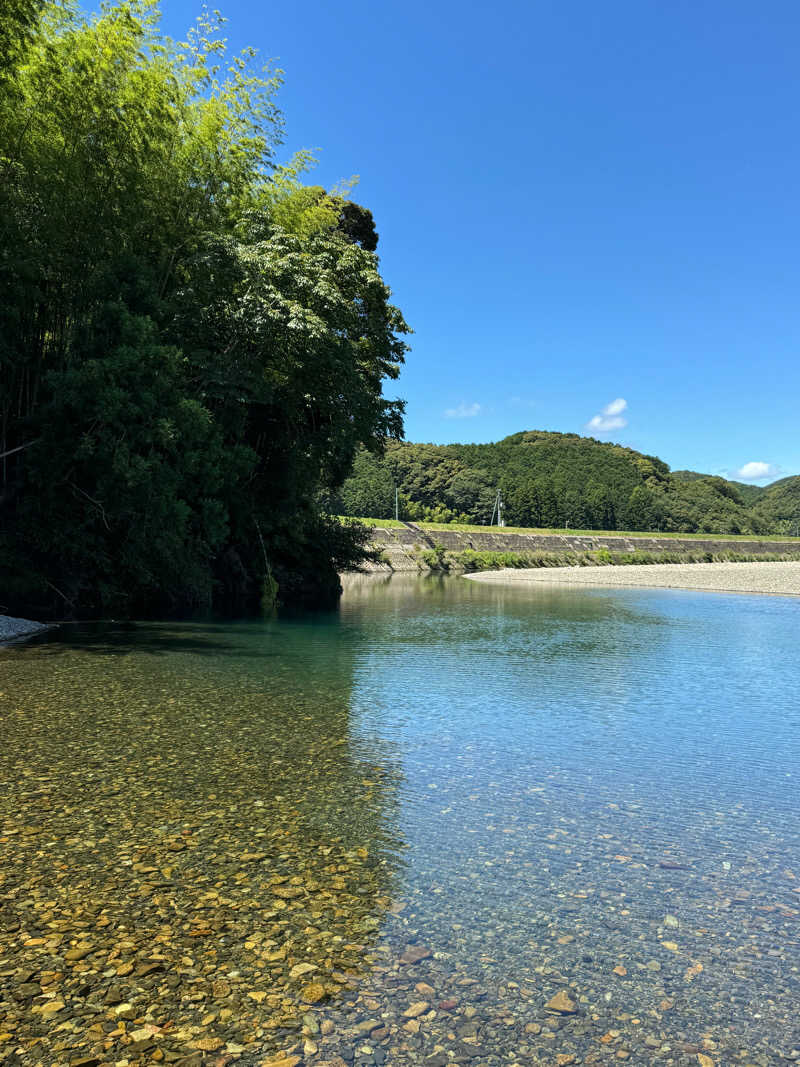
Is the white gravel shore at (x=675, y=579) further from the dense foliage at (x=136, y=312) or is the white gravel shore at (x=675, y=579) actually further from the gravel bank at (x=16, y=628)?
the gravel bank at (x=16, y=628)

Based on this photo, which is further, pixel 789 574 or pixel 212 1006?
pixel 789 574

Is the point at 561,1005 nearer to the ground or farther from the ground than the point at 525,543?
nearer to the ground

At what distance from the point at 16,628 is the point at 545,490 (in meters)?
104

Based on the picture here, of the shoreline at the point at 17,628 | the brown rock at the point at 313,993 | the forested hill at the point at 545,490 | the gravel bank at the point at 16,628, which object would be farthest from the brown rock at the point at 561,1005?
the forested hill at the point at 545,490

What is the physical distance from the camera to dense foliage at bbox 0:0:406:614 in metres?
15.4

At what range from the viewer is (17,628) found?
15.0 m

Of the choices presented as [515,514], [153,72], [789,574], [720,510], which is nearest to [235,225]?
[153,72]

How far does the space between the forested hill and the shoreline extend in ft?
249

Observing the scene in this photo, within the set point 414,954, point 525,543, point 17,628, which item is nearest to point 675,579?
point 525,543

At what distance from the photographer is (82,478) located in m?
16.1

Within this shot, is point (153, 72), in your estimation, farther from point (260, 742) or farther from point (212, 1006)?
point (212, 1006)

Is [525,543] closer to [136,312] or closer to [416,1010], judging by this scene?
[136,312]

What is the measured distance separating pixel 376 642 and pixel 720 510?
130 m

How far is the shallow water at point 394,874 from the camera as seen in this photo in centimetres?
304
